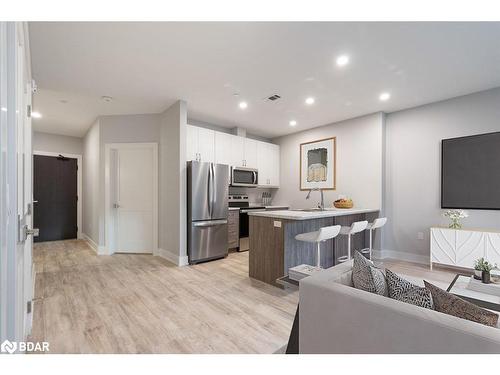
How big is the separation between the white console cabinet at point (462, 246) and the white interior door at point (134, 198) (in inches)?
185

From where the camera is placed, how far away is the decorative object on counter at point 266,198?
612 centimetres

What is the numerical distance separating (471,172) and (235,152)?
3932 mm

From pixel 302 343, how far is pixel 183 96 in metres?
3.47

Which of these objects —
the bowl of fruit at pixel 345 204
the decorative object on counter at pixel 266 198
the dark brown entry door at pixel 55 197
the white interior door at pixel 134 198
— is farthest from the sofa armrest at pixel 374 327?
the dark brown entry door at pixel 55 197

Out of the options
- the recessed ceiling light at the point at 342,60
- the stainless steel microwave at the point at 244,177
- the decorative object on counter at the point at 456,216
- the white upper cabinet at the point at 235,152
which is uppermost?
the recessed ceiling light at the point at 342,60

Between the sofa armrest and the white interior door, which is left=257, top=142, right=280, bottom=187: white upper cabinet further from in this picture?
the sofa armrest

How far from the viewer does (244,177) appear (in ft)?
17.3

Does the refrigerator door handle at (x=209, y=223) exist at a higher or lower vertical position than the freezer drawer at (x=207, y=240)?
higher

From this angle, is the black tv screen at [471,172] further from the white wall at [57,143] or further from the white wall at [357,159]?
the white wall at [57,143]

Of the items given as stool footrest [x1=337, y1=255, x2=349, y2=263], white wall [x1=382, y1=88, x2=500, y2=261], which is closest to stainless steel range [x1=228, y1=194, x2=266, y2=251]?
stool footrest [x1=337, y1=255, x2=349, y2=263]

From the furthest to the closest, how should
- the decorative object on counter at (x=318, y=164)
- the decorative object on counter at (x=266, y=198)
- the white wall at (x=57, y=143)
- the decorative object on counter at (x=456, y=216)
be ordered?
1. the decorative object on counter at (x=266, y=198)
2. the white wall at (x=57, y=143)
3. the decorative object on counter at (x=318, y=164)
4. the decorative object on counter at (x=456, y=216)

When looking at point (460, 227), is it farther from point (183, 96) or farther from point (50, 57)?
point (50, 57)

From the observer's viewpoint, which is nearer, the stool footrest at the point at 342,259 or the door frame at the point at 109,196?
the stool footrest at the point at 342,259
